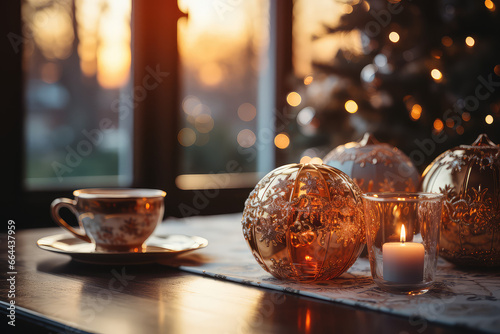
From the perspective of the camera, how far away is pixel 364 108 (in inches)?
71.7

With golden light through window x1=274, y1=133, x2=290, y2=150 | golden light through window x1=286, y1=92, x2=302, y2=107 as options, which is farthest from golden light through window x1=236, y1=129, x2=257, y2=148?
golden light through window x1=286, y1=92, x2=302, y2=107

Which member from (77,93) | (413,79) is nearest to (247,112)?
(77,93)

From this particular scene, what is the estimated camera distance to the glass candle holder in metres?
0.59

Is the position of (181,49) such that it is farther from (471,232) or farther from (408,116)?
(471,232)

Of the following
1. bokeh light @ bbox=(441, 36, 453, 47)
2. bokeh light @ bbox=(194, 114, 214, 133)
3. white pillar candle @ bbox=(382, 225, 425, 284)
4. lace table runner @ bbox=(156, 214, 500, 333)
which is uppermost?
bokeh light @ bbox=(441, 36, 453, 47)

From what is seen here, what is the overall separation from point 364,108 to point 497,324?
139 centimetres

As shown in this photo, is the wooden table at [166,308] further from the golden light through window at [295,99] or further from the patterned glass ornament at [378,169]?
the golden light through window at [295,99]

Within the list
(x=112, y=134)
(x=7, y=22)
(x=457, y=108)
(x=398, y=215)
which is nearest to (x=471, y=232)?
(x=398, y=215)

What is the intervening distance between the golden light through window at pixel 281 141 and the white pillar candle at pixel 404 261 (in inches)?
81.0

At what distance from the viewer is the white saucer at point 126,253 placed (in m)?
0.75

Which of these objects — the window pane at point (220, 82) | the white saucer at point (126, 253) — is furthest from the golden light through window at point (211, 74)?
the white saucer at point (126, 253)

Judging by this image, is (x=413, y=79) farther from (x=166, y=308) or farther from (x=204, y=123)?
(x=166, y=308)

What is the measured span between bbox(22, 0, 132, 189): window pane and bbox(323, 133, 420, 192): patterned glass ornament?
1.38 m

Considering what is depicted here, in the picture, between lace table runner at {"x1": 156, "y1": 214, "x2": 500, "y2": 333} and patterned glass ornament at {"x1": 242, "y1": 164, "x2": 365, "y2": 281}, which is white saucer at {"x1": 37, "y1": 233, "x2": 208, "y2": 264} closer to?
lace table runner at {"x1": 156, "y1": 214, "x2": 500, "y2": 333}
